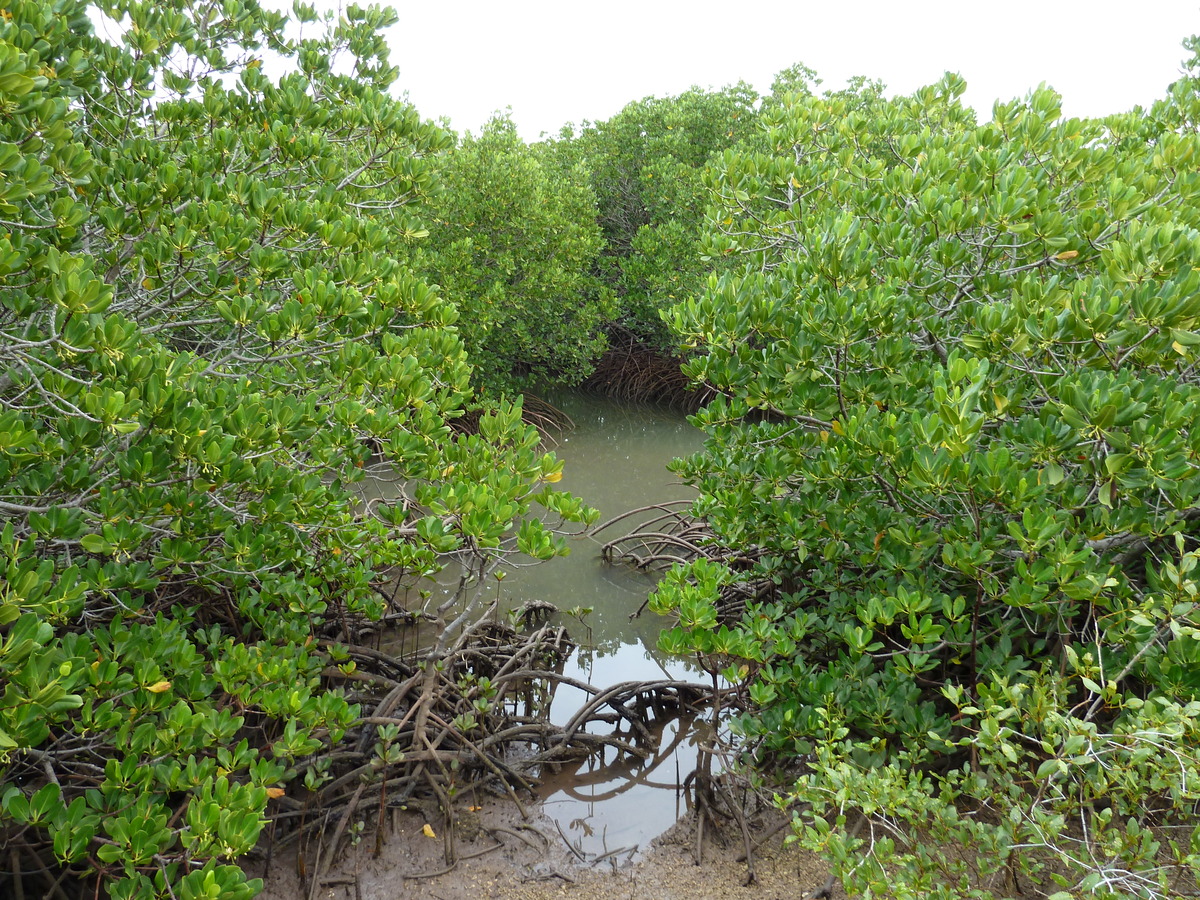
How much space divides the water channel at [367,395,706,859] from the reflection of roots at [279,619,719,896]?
14 centimetres

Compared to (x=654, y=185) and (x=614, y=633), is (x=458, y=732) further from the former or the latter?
(x=654, y=185)

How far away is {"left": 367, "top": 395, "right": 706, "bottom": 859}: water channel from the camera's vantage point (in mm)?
3896

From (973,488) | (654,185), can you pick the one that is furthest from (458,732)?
(654,185)

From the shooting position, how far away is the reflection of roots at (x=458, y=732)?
3.55 meters

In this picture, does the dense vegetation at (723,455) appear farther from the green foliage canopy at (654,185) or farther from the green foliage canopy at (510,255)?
the green foliage canopy at (654,185)

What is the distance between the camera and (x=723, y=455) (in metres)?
4.20

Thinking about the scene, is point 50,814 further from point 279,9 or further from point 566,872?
point 279,9

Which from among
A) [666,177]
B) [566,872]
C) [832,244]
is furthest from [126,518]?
[666,177]

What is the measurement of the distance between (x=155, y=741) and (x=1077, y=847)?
3139 millimetres

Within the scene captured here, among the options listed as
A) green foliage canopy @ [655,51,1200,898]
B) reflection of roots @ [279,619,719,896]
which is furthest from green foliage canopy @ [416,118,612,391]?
green foliage canopy @ [655,51,1200,898]

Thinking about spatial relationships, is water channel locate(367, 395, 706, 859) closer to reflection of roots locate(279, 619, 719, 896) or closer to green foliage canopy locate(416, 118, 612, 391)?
reflection of roots locate(279, 619, 719, 896)

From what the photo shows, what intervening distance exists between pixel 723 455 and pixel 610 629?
2.22 metres

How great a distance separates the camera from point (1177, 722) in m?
2.21

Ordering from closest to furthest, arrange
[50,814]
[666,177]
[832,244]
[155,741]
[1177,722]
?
1. [1177,722]
2. [50,814]
3. [155,741]
4. [832,244]
5. [666,177]
